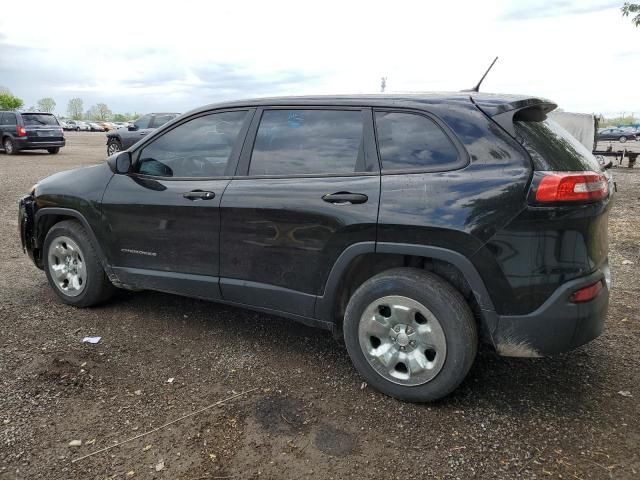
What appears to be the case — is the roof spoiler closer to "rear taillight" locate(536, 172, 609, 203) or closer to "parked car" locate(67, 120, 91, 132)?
"rear taillight" locate(536, 172, 609, 203)

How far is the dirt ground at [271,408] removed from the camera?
251 centimetres

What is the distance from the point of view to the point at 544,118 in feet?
10.3

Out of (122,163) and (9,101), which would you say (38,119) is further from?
(9,101)

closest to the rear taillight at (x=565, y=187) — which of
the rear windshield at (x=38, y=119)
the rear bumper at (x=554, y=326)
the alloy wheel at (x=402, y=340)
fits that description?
the rear bumper at (x=554, y=326)

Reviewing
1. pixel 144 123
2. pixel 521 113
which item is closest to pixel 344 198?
pixel 521 113

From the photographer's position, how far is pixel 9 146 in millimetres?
20062

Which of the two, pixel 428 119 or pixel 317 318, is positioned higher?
pixel 428 119

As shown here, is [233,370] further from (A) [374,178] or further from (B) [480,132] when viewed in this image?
(B) [480,132]

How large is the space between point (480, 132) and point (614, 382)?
182 centimetres

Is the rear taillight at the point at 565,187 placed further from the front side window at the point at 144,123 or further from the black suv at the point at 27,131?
the black suv at the point at 27,131

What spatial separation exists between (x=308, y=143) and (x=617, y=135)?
5599 cm

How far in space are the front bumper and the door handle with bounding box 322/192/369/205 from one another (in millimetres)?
2895

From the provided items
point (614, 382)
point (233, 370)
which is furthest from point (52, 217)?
point (614, 382)

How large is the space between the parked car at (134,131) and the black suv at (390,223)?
16453mm
